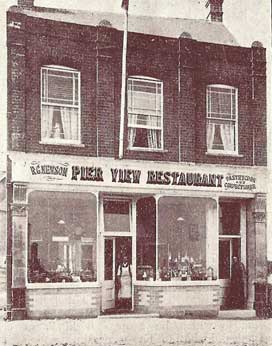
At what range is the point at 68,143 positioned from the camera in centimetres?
1227

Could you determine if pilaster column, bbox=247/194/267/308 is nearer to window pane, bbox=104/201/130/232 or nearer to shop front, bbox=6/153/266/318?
shop front, bbox=6/153/266/318

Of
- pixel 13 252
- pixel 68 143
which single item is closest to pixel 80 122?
pixel 68 143

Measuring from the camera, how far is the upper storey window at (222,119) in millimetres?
13383

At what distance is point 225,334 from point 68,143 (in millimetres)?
3981

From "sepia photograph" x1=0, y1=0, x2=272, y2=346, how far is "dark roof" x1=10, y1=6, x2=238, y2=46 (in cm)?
4

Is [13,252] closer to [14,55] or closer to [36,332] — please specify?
[36,332]

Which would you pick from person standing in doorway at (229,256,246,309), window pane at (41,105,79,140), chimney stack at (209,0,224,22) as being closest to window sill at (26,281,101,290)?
window pane at (41,105,79,140)

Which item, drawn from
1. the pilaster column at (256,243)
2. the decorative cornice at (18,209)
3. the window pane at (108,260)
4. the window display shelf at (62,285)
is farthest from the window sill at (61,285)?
the pilaster column at (256,243)

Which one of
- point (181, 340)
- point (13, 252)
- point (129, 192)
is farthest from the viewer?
point (129, 192)

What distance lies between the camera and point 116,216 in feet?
42.4

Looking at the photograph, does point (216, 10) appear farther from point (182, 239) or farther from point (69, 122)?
point (182, 239)

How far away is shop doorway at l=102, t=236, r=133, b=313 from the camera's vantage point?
41.9 ft

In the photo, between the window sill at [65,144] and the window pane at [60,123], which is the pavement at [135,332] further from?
the window pane at [60,123]

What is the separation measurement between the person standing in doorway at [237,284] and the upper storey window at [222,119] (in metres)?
2.04
